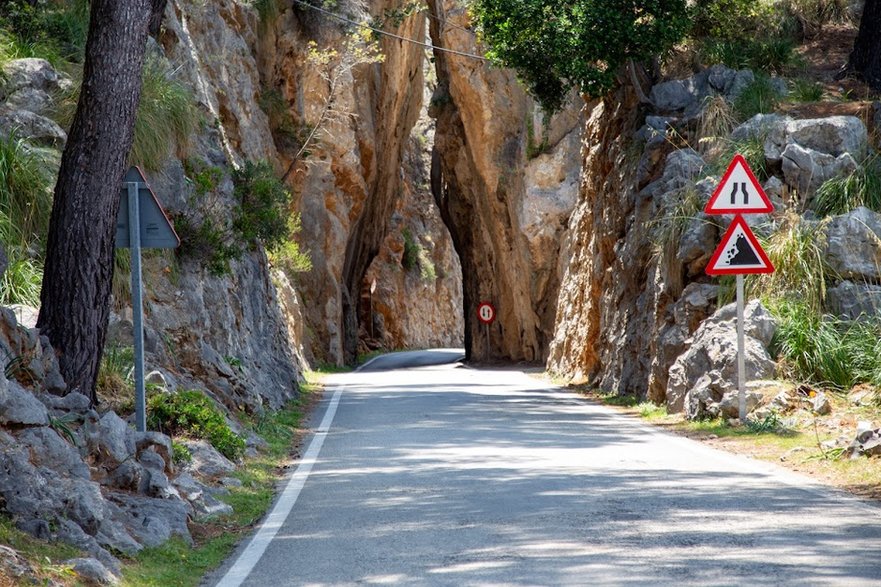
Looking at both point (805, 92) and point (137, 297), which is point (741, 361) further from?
point (805, 92)

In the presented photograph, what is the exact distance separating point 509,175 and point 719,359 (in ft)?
97.2

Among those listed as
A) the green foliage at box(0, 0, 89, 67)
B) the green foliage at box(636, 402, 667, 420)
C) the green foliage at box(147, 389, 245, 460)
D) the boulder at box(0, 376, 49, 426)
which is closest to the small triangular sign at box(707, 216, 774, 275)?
the green foliage at box(636, 402, 667, 420)

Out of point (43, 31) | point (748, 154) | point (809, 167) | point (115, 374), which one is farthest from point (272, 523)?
point (43, 31)

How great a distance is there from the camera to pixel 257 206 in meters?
22.6

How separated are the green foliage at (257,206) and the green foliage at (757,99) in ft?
29.3

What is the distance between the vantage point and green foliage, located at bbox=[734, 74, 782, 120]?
19.9 meters

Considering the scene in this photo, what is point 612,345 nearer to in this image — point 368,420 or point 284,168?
point 368,420

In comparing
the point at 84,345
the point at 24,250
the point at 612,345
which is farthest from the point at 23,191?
the point at 612,345

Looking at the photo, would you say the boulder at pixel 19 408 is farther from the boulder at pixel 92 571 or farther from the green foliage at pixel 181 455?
the green foliage at pixel 181 455

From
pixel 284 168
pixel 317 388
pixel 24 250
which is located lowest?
pixel 317 388

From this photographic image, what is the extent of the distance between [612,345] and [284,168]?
68.5 feet

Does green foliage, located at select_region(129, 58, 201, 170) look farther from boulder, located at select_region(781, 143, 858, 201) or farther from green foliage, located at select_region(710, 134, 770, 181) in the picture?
boulder, located at select_region(781, 143, 858, 201)

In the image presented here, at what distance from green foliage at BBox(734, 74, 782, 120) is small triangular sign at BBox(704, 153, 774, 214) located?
6246 millimetres

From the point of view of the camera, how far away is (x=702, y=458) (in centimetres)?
1123
